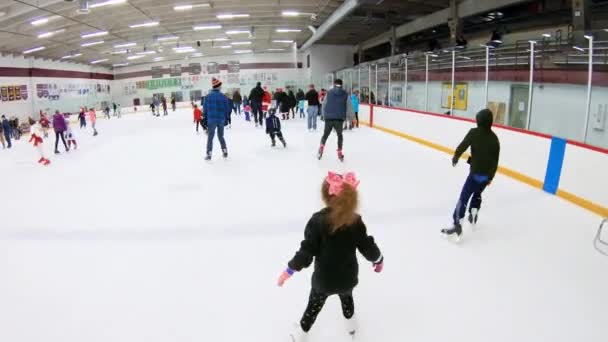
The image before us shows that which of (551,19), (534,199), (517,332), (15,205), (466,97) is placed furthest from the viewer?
(551,19)

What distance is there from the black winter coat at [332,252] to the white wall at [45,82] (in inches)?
778

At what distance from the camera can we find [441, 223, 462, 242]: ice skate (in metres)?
3.10

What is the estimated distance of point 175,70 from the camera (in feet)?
92.6

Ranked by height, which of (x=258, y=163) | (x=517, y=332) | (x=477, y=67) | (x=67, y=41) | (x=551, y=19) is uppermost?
(x=67, y=41)

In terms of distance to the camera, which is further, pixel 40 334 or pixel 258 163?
pixel 258 163

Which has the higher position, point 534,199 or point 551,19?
point 551,19

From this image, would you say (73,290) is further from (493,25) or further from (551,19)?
(493,25)

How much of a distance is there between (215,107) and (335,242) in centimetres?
528

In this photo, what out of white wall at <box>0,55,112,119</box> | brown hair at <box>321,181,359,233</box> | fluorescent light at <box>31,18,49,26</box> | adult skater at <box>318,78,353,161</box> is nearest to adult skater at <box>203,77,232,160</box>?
adult skater at <box>318,78,353,161</box>

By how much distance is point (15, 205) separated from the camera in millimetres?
4668

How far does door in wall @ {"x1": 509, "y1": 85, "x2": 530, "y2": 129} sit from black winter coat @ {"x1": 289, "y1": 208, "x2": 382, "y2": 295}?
6.74 m

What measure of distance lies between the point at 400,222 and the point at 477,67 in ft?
16.4

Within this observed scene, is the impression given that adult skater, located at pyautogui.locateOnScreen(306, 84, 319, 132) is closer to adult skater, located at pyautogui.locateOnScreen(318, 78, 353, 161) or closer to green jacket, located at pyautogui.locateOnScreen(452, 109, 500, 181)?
adult skater, located at pyautogui.locateOnScreen(318, 78, 353, 161)

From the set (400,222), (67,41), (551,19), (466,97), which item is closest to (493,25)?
(551,19)
